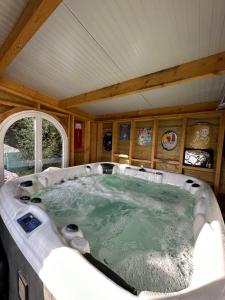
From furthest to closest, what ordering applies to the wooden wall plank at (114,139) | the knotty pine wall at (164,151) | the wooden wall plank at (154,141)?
the wooden wall plank at (114,139)
the wooden wall plank at (154,141)
the knotty pine wall at (164,151)

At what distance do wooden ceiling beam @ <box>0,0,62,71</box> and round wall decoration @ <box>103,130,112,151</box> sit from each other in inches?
117

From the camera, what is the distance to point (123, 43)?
1.54 meters

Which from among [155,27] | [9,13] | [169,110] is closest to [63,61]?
[9,13]

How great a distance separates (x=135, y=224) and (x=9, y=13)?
239cm

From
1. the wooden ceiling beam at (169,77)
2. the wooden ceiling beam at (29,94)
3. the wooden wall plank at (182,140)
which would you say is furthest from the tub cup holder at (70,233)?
the wooden wall plank at (182,140)

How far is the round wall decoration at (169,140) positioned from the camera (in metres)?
3.48

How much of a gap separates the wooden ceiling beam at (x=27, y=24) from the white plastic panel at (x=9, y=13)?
0.03 metres

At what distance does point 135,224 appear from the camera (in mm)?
1763

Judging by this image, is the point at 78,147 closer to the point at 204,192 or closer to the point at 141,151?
the point at 141,151

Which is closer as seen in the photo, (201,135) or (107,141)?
(201,135)

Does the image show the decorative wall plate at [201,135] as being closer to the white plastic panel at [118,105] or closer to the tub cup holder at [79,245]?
the white plastic panel at [118,105]

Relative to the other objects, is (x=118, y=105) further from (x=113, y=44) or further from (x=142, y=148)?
(x=113, y=44)

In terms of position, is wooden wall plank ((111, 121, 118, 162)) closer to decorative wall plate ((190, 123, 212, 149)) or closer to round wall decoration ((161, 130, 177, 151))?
round wall decoration ((161, 130, 177, 151))

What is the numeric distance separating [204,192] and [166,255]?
1.33 metres
